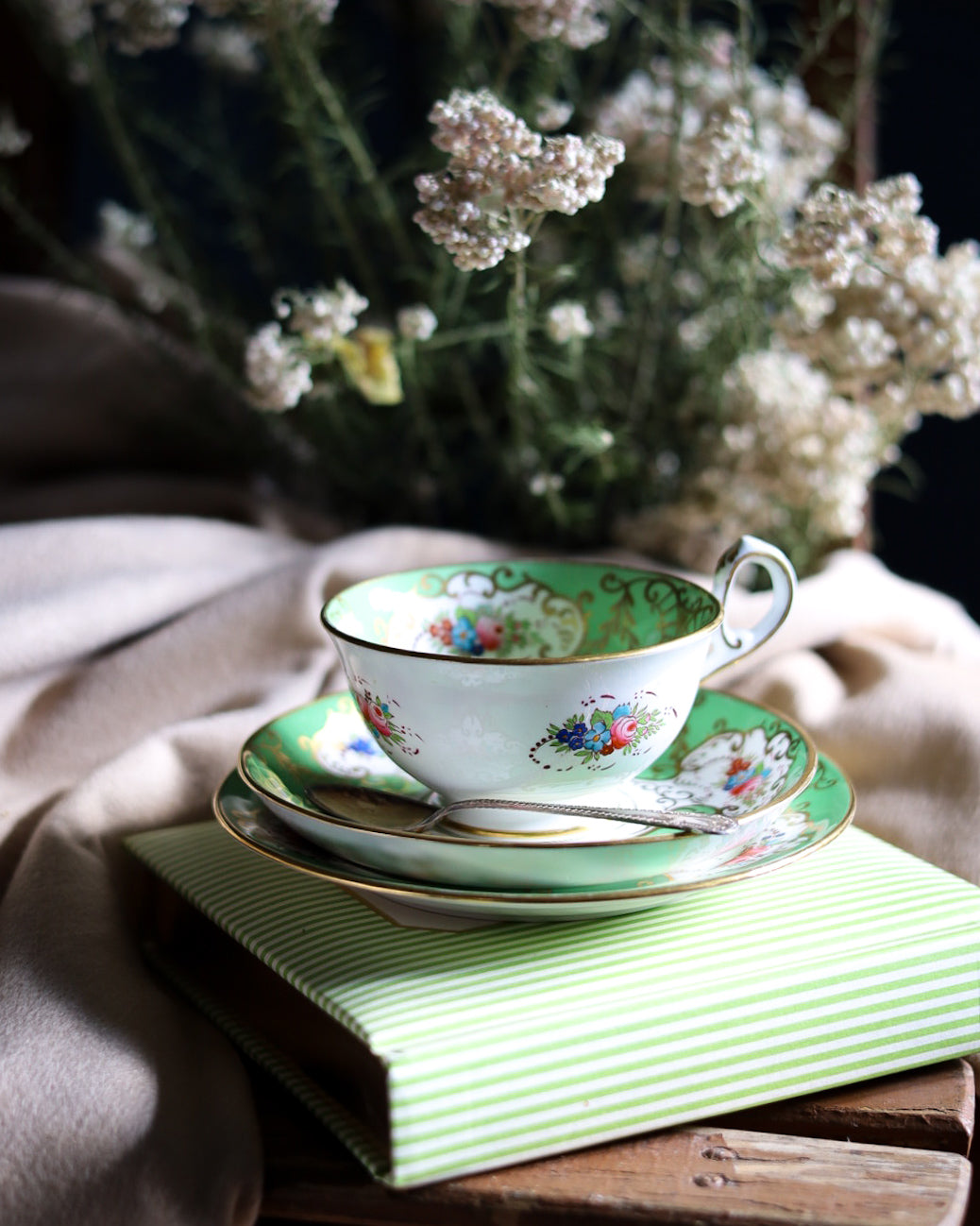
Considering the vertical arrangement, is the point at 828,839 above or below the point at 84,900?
above

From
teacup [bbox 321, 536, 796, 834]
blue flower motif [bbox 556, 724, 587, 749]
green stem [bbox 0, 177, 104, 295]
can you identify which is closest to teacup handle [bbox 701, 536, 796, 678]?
teacup [bbox 321, 536, 796, 834]

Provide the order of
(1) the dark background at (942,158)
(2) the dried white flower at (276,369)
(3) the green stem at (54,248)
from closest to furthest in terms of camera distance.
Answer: (2) the dried white flower at (276,369), (3) the green stem at (54,248), (1) the dark background at (942,158)

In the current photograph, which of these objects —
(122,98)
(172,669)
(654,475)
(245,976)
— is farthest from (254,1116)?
(122,98)

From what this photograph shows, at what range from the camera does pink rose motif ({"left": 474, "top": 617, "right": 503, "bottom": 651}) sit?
67cm

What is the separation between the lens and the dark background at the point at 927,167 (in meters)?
1.16

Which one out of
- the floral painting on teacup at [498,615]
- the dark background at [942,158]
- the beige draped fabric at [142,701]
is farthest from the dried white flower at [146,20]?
the dark background at [942,158]

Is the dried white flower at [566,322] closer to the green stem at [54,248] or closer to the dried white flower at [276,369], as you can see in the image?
the dried white flower at [276,369]

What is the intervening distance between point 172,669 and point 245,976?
27 centimetres

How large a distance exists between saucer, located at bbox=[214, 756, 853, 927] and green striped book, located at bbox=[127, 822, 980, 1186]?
0.01 m

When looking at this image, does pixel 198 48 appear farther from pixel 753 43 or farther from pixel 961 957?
pixel 961 957

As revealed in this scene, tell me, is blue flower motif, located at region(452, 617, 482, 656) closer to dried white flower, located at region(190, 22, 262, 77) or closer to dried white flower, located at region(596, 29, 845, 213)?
dried white flower, located at region(596, 29, 845, 213)

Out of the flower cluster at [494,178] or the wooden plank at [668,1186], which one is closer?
the wooden plank at [668,1186]

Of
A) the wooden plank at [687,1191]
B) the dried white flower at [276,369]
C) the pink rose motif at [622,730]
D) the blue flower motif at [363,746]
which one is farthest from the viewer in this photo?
the dried white flower at [276,369]

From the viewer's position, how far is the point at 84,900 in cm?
60
